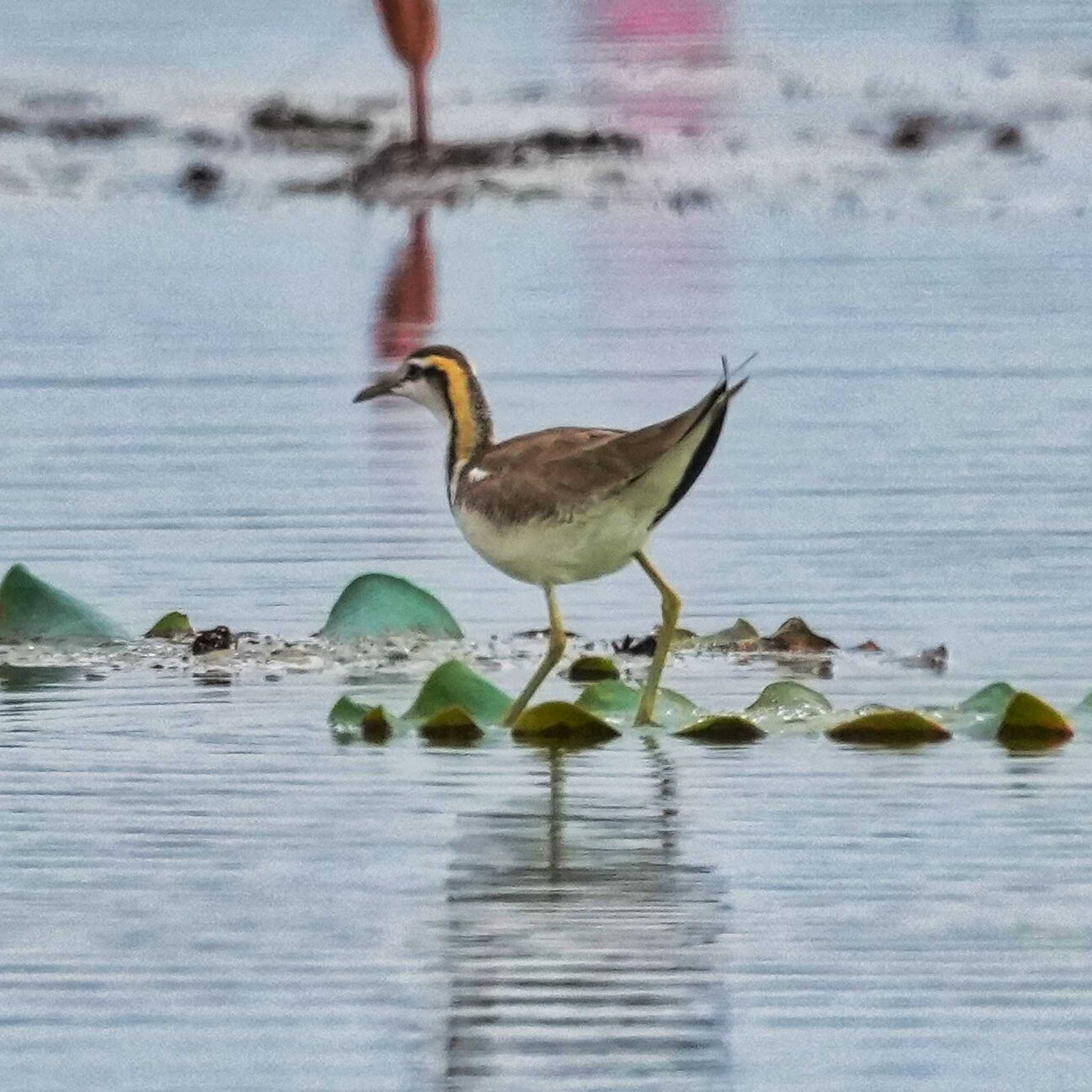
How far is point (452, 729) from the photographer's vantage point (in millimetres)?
9930

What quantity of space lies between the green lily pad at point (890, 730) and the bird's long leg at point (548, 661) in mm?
797

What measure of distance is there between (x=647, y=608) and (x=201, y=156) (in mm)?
18233

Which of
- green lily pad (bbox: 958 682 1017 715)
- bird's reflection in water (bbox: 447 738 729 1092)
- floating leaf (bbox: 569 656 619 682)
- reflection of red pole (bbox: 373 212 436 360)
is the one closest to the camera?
bird's reflection in water (bbox: 447 738 729 1092)

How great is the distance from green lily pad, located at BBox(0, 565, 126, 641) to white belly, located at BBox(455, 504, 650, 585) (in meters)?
1.50

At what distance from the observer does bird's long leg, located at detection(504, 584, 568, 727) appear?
33.0ft

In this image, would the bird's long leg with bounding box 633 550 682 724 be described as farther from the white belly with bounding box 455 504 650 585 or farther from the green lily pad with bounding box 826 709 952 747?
the green lily pad with bounding box 826 709 952 747

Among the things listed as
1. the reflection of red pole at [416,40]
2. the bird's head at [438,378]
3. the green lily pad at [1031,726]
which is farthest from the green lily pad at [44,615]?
the reflection of red pole at [416,40]

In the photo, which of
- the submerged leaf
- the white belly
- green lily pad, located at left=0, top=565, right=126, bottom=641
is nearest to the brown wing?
the white belly

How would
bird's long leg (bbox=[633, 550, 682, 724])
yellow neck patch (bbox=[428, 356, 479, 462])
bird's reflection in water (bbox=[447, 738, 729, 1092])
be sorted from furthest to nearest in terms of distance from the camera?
yellow neck patch (bbox=[428, 356, 479, 462]) → bird's long leg (bbox=[633, 550, 682, 724]) → bird's reflection in water (bbox=[447, 738, 729, 1092])

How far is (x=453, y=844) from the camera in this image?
8.66 meters

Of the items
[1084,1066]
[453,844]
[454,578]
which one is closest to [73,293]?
[454,578]

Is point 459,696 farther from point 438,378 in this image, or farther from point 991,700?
point 991,700

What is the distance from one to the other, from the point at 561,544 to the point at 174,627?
1.76 metres

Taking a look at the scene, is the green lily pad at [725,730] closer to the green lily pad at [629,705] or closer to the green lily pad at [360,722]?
the green lily pad at [629,705]
